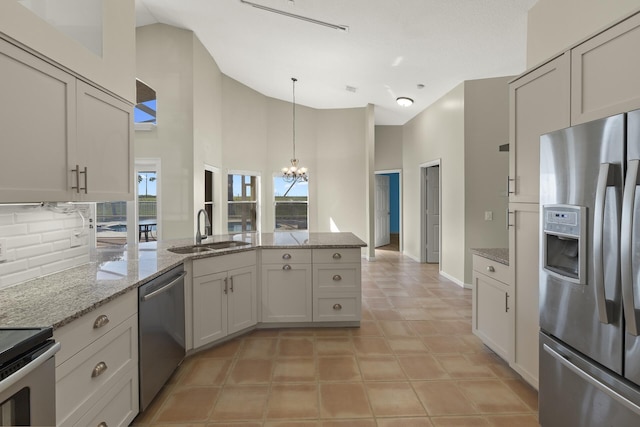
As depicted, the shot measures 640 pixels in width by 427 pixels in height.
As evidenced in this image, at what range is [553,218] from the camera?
1681 millimetres

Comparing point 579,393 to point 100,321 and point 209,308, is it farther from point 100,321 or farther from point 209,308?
point 209,308

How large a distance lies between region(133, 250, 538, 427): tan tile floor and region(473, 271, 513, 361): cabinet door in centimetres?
20

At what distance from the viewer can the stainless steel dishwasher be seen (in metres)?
1.95

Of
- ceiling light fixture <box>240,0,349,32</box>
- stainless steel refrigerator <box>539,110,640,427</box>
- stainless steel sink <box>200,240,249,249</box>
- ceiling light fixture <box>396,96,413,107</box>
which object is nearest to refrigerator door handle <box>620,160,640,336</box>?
stainless steel refrigerator <box>539,110,640,427</box>

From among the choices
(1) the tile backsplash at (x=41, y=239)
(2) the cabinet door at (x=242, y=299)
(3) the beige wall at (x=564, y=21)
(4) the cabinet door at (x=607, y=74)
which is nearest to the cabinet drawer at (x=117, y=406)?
(1) the tile backsplash at (x=41, y=239)

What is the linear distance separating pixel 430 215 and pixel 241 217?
393 cm

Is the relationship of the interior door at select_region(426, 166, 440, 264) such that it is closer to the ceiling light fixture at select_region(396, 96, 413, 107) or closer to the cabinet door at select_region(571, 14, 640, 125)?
the ceiling light fixture at select_region(396, 96, 413, 107)

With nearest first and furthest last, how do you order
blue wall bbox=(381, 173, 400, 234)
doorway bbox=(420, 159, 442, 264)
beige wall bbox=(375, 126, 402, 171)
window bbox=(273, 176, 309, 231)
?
1. doorway bbox=(420, 159, 442, 264)
2. window bbox=(273, 176, 309, 231)
3. beige wall bbox=(375, 126, 402, 171)
4. blue wall bbox=(381, 173, 400, 234)

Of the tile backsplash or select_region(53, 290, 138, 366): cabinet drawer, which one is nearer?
select_region(53, 290, 138, 366): cabinet drawer

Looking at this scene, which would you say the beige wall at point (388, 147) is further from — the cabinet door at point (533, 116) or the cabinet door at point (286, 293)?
the cabinet door at point (533, 116)

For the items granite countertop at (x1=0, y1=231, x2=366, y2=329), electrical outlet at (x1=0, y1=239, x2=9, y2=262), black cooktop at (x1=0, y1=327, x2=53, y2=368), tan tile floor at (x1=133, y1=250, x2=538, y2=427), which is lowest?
tan tile floor at (x1=133, y1=250, x2=538, y2=427)

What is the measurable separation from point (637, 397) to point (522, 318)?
0.98 m

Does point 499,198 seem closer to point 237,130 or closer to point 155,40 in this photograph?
point 237,130

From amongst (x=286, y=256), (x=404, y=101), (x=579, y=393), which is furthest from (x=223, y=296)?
(x=404, y=101)
